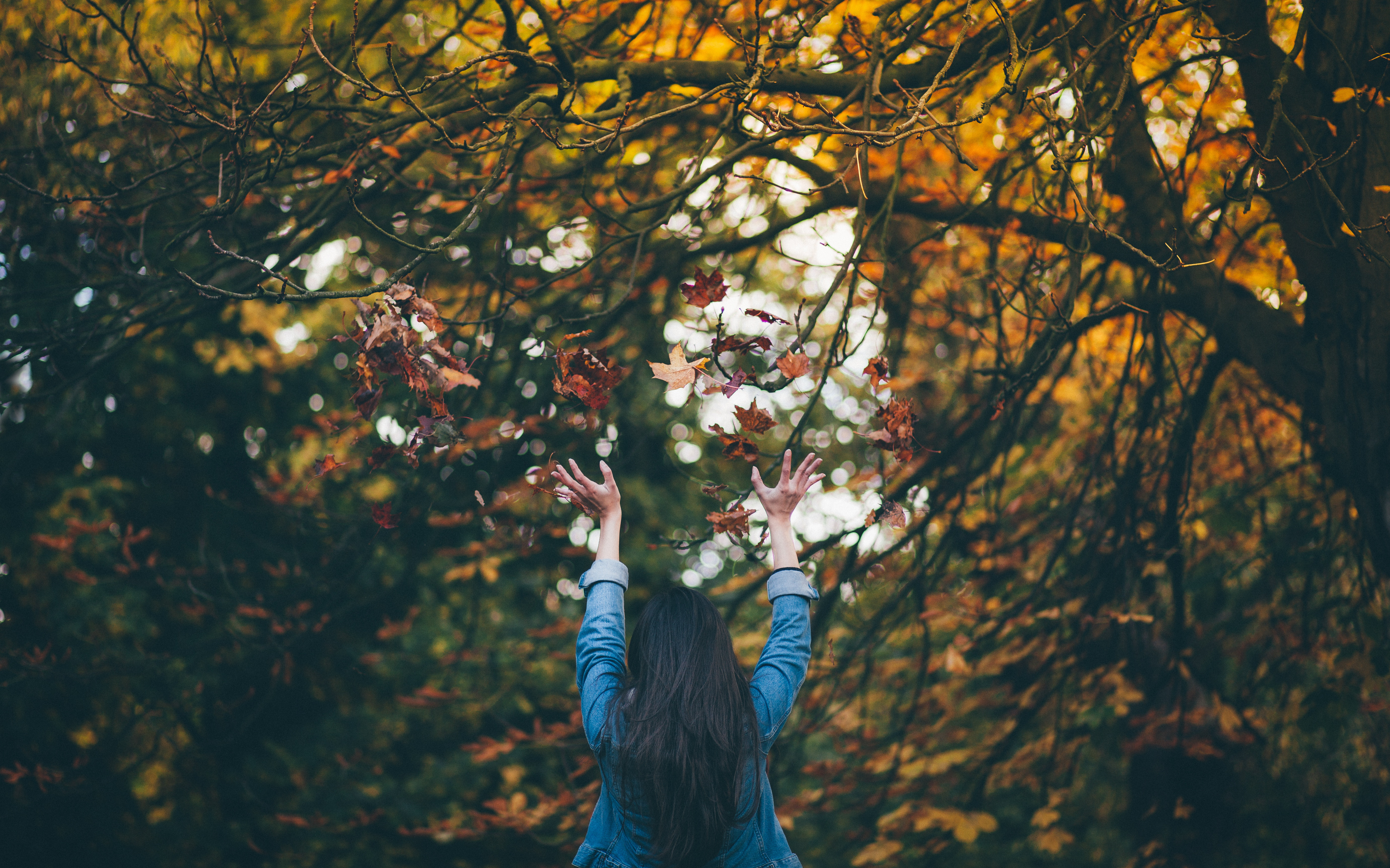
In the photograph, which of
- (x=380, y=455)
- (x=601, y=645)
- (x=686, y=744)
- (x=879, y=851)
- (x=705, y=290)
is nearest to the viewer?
(x=686, y=744)

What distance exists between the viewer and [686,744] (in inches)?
66.9

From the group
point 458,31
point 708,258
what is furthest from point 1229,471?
point 458,31

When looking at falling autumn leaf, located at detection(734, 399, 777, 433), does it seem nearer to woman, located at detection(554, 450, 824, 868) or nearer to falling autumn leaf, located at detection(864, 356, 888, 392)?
falling autumn leaf, located at detection(864, 356, 888, 392)

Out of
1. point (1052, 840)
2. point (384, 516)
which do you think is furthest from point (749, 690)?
point (1052, 840)

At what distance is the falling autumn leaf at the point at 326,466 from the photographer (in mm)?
2279

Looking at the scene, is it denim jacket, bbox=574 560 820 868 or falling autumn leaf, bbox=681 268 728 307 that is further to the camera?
falling autumn leaf, bbox=681 268 728 307

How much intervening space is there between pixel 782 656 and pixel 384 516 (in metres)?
1.26

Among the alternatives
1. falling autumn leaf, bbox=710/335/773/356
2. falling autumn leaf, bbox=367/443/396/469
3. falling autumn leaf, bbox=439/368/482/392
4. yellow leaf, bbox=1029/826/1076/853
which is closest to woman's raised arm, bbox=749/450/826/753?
falling autumn leaf, bbox=710/335/773/356

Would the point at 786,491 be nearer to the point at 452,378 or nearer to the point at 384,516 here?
the point at 452,378

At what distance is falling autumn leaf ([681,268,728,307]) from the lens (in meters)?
2.27

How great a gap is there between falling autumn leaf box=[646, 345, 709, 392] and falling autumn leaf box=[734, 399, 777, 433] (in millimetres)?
148

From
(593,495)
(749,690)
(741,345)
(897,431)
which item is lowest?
(749,690)

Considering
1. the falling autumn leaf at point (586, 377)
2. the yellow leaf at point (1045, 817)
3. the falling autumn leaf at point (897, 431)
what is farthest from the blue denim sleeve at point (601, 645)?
the yellow leaf at point (1045, 817)

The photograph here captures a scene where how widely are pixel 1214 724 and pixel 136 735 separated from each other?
7.31m
